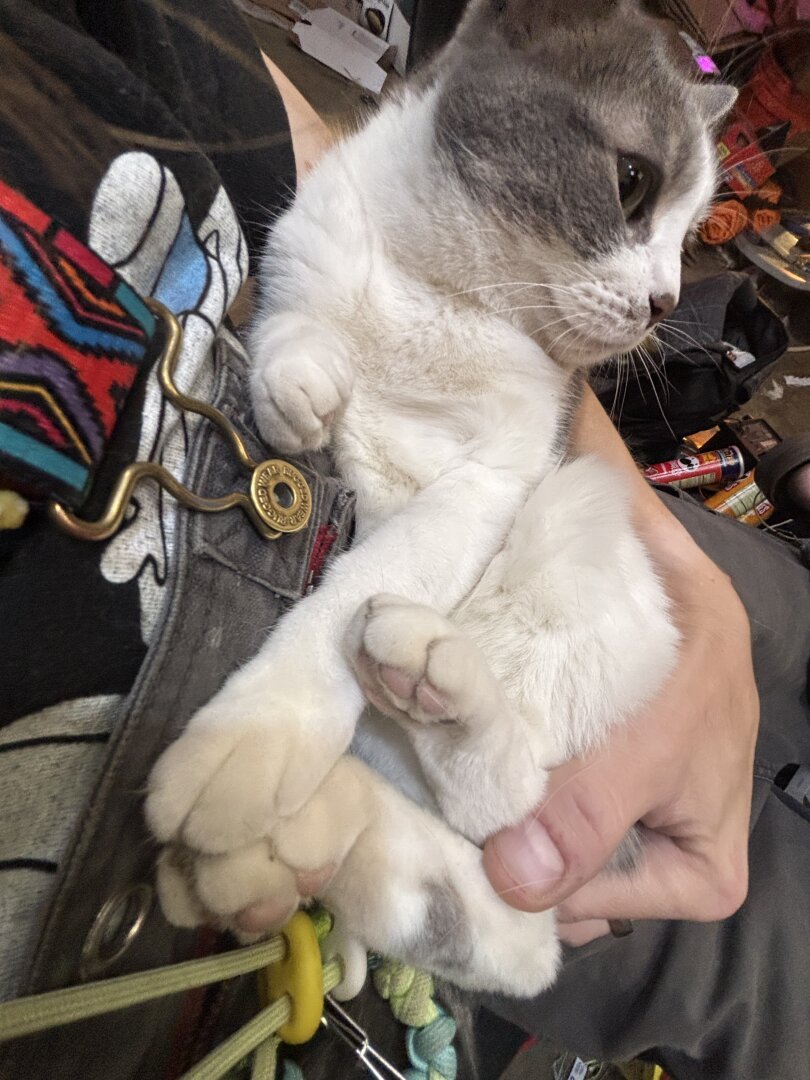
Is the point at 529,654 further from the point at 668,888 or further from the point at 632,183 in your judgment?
the point at 632,183

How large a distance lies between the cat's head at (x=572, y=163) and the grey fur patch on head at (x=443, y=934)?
64 centimetres

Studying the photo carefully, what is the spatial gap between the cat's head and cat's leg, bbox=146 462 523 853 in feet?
0.78

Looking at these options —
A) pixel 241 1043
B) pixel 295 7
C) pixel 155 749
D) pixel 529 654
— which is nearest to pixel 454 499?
pixel 529 654

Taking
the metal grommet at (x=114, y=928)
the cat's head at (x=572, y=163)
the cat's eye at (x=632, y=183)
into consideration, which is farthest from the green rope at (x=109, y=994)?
the cat's eye at (x=632, y=183)

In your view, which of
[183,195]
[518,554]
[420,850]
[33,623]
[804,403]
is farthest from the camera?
[804,403]

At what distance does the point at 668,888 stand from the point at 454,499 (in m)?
0.55

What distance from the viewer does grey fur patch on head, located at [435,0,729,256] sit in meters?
0.77

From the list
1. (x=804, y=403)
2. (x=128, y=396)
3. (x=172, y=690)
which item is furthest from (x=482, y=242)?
(x=804, y=403)

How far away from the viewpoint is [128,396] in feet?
1.38

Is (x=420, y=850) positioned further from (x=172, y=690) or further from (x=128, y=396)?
(x=128, y=396)

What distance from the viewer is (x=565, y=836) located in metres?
0.64

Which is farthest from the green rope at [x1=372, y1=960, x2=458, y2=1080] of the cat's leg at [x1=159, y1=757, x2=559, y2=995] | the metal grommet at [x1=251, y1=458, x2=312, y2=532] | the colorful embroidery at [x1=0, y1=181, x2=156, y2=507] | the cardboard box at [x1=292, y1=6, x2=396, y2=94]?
the cardboard box at [x1=292, y1=6, x2=396, y2=94]

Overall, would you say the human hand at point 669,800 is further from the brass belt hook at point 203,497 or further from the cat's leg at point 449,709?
the brass belt hook at point 203,497

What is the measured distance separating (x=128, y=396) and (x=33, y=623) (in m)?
0.15
